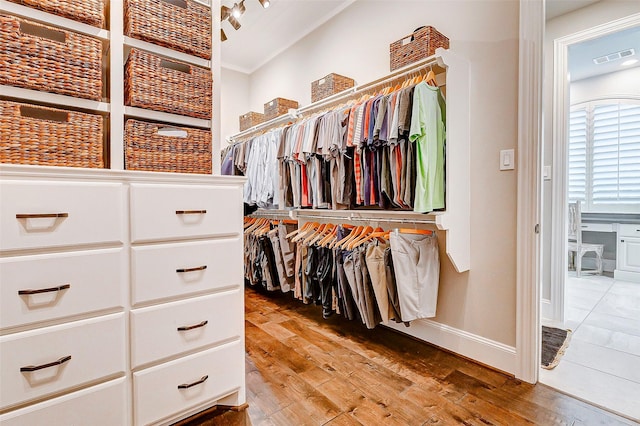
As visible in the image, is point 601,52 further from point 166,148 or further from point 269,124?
point 166,148

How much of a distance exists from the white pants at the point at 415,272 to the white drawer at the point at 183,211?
3.35 feet

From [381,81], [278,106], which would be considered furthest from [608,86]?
[278,106]

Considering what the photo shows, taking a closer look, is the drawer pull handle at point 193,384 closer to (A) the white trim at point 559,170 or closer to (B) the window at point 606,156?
(A) the white trim at point 559,170

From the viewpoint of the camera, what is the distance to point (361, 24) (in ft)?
9.00

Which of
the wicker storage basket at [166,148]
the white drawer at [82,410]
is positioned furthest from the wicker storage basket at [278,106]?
the white drawer at [82,410]

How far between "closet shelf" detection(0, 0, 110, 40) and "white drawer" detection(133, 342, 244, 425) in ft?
4.30

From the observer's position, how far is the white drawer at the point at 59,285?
1004 millimetres

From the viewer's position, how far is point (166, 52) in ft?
4.67

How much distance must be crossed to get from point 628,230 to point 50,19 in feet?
18.9

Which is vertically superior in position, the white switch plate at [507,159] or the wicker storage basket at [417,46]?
the wicker storage basket at [417,46]

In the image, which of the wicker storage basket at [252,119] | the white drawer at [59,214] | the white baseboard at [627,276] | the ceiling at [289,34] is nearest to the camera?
the white drawer at [59,214]

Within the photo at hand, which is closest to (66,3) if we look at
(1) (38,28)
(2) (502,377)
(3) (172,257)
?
(1) (38,28)

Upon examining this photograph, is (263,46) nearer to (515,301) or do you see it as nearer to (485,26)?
(485,26)

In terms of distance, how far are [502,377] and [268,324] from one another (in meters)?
1.59
